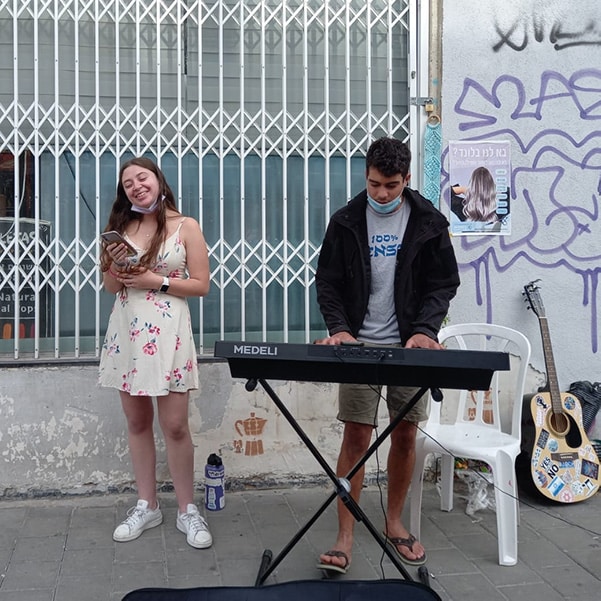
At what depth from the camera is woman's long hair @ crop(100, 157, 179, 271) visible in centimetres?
364

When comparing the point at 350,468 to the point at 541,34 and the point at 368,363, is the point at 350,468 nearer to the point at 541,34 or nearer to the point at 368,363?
the point at 368,363

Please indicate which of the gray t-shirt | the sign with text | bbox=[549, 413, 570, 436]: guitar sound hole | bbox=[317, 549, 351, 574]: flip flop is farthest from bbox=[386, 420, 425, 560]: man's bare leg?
the sign with text

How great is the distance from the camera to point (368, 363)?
2.63m

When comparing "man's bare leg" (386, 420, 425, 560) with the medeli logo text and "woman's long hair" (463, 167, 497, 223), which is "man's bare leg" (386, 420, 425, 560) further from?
"woman's long hair" (463, 167, 497, 223)

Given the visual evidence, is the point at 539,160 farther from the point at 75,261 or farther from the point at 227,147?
the point at 75,261

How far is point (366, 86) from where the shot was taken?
15.5 feet

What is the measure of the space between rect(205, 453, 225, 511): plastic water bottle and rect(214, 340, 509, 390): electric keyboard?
1570 millimetres

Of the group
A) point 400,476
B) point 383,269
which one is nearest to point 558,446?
point 400,476

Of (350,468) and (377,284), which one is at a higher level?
(377,284)

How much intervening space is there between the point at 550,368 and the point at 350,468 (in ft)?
5.78

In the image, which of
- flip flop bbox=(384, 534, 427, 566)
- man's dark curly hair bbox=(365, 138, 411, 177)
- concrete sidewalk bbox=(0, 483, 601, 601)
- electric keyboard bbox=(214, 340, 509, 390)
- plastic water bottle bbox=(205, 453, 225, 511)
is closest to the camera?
electric keyboard bbox=(214, 340, 509, 390)

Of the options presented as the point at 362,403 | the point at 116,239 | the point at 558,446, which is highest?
the point at 116,239

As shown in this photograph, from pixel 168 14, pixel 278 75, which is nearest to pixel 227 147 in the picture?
pixel 278 75

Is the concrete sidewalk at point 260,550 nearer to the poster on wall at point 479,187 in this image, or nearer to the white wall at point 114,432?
the white wall at point 114,432
